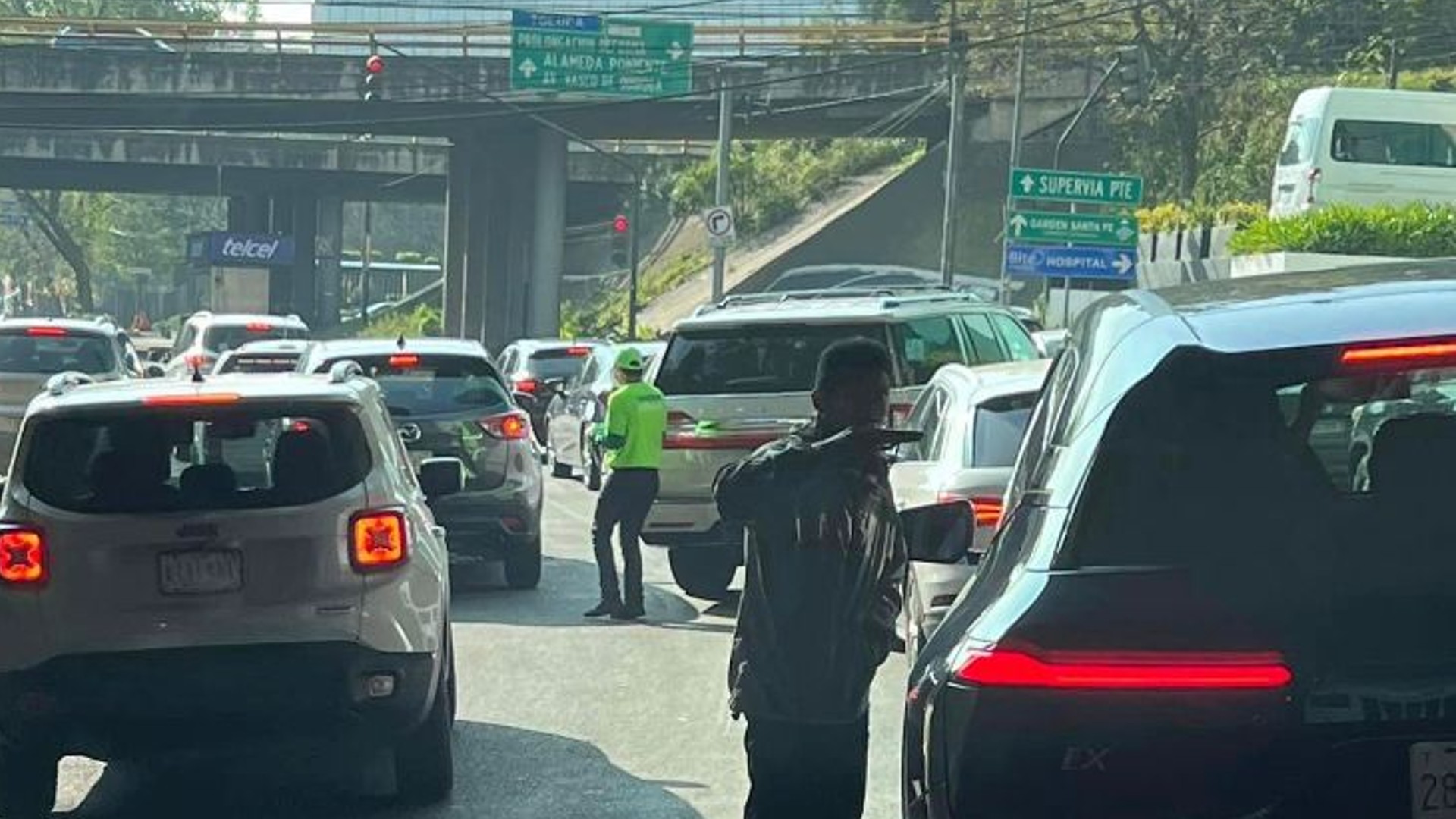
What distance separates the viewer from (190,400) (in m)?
7.82

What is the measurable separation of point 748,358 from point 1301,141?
1985 cm

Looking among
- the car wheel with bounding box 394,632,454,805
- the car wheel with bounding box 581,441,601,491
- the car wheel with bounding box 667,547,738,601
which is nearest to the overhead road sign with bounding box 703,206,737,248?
the car wheel with bounding box 581,441,601,491

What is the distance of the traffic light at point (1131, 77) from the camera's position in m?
48.1

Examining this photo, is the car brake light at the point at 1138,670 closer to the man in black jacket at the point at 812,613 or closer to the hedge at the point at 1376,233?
the man in black jacket at the point at 812,613

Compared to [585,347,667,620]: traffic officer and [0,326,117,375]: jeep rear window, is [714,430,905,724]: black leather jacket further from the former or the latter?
[0,326,117,375]: jeep rear window

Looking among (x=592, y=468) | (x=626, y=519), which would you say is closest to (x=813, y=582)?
(x=626, y=519)

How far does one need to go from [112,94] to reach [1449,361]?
50132mm

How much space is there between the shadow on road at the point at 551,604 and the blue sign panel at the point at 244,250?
5296 cm

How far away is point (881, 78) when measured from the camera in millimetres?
50812

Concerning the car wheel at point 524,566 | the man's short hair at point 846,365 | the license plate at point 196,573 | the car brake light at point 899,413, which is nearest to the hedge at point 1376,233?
the car brake light at point 899,413

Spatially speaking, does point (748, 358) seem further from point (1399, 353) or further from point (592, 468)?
point (1399, 353)

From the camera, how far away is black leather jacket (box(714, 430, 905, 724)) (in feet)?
17.8

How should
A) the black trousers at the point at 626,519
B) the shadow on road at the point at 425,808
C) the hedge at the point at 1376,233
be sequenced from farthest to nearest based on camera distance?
1. the hedge at the point at 1376,233
2. the black trousers at the point at 626,519
3. the shadow on road at the point at 425,808

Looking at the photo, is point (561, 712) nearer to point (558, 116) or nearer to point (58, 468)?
point (58, 468)
